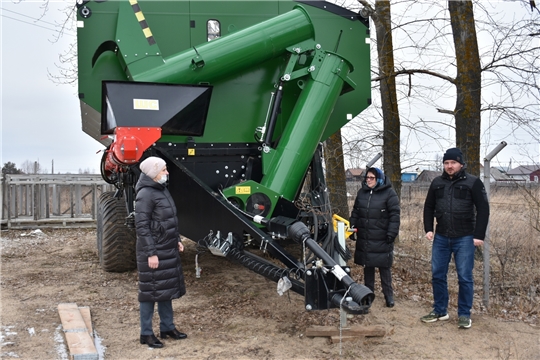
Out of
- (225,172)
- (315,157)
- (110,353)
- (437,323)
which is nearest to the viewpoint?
(110,353)

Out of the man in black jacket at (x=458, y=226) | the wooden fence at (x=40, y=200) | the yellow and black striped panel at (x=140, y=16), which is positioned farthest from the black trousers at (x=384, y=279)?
the wooden fence at (x=40, y=200)

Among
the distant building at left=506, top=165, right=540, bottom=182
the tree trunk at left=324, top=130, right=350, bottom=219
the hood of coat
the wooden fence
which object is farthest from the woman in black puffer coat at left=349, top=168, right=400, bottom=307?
the wooden fence

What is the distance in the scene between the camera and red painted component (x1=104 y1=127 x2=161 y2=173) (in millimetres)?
5102

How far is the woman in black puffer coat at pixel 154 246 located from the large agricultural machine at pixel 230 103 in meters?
0.71

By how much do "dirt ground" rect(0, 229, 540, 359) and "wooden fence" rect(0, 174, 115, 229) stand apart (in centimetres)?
607

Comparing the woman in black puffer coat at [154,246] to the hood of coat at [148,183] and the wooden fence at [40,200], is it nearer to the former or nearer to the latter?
the hood of coat at [148,183]

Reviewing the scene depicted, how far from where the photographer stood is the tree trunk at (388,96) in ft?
30.0

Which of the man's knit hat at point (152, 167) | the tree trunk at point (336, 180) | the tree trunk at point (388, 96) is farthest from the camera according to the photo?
the tree trunk at point (336, 180)

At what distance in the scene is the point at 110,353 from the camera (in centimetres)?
443

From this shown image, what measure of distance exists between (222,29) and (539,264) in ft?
16.1

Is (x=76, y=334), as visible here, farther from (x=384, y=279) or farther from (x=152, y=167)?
(x=384, y=279)

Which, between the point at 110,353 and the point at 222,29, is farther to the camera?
the point at 222,29

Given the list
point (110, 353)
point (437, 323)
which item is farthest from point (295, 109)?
point (110, 353)

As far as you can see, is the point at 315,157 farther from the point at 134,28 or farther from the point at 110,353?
the point at 110,353
